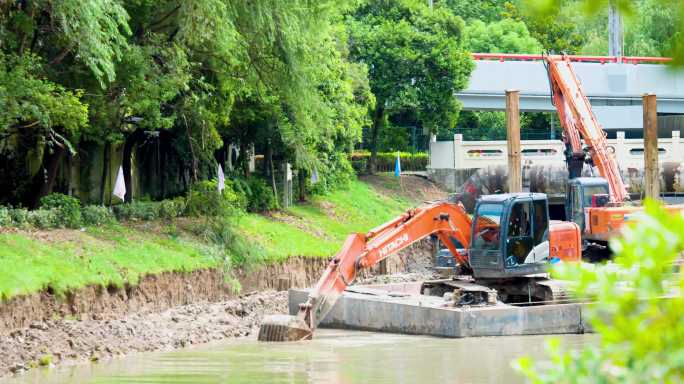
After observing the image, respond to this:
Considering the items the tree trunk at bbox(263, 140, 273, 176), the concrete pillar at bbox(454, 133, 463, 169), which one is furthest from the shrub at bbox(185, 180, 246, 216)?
the concrete pillar at bbox(454, 133, 463, 169)

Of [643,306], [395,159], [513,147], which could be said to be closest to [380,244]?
[513,147]

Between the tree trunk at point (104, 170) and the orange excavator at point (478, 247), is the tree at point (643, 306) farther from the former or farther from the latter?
the tree trunk at point (104, 170)

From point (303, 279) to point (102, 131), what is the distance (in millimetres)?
8353

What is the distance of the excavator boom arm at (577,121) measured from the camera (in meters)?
37.9

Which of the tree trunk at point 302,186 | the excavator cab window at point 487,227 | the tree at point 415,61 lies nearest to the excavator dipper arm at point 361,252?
the excavator cab window at point 487,227

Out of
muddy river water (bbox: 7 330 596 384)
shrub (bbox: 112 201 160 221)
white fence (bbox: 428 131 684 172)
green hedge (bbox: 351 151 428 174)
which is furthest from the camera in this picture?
green hedge (bbox: 351 151 428 174)

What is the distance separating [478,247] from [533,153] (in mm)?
28862

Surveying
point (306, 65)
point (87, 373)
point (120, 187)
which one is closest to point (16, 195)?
point (120, 187)

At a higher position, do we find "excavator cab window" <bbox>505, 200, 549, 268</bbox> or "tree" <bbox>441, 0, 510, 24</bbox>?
"tree" <bbox>441, 0, 510, 24</bbox>

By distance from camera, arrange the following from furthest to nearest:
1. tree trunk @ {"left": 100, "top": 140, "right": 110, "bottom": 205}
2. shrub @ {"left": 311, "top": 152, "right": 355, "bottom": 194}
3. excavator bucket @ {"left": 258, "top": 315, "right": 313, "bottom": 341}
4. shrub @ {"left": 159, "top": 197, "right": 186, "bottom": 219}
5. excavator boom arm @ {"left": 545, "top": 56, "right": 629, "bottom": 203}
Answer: shrub @ {"left": 311, "top": 152, "right": 355, "bottom": 194}, excavator boom arm @ {"left": 545, "top": 56, "right": 629, "bottom": 203}, tree trunk @ {"left": 100, "top": 140, "right": 110, "bottom": 205}, shrub @ {"left": 159, "top": 197, "right": 186, "bottom": 219}, excavator bucket @ {"left": 258, "top": 315, "right": 313, "bottom": 341}

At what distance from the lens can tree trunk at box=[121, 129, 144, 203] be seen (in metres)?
36.7

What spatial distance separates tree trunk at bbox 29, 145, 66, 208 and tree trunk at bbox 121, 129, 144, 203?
3686 mm

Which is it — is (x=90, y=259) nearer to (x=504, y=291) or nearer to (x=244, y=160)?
(x=504, y=291)

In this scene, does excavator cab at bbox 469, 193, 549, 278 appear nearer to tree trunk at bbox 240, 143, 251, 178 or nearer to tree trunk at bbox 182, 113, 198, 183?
tree trunk at bbox 182, 113, 198, 183
